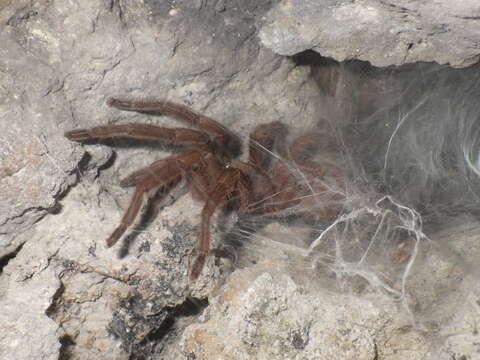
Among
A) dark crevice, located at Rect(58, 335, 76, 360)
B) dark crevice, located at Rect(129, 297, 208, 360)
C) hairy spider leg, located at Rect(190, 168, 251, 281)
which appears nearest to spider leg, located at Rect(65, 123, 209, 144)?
hairy spider leg, located at Rect(190, 168, 251, 281)

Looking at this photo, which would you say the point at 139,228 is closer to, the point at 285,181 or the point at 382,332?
the point at 285,181

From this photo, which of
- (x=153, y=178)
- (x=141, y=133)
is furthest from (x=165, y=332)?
(x=141, y=133)

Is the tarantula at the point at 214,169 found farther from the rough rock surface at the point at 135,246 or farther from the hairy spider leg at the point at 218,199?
the rough rock surface at the point at 135,246

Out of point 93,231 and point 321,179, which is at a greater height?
point 93,231

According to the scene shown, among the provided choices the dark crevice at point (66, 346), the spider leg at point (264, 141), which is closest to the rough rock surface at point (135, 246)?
the dark crevice at point (66, 346)

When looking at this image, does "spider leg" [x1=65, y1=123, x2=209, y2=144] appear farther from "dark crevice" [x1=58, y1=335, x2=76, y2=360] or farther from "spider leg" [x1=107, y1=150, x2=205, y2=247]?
"dark crevice" [x1=58, y1=335, x2=76, y2=360]

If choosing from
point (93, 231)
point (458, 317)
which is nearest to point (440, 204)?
point (458, 317)

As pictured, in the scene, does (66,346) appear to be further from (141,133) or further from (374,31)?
(374,31)
